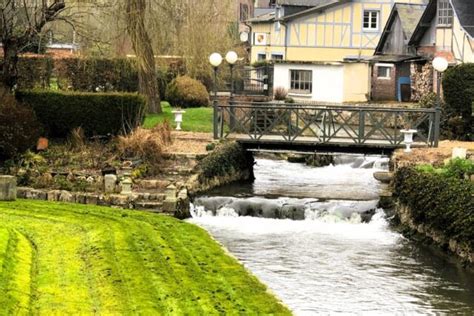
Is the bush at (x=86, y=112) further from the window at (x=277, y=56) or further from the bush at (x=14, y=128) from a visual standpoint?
the window at (x=277, y=56)

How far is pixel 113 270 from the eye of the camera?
48.8 ft

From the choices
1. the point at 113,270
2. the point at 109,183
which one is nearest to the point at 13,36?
the point at 109,183

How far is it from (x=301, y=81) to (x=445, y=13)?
32.5 ft

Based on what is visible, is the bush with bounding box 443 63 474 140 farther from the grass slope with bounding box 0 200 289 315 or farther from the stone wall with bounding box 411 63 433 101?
the grass slope with bounding box 0 200 289 315

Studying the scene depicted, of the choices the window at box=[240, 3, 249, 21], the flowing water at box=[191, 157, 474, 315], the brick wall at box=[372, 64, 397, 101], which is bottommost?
the flowing water at box=[191, 157, 474, 315]

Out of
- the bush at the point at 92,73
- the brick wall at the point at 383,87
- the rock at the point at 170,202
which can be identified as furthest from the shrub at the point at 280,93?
the rock at the point at 170,202

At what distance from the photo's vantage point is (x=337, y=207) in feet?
82.2

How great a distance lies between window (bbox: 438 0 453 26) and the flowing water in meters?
13.5

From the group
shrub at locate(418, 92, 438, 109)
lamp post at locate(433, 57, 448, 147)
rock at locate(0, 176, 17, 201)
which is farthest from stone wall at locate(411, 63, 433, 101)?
rock at locate(0, 176, 17, 201)

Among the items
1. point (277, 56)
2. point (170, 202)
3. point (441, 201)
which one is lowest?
point (170, 202)

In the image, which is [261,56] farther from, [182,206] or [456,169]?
[456,169]

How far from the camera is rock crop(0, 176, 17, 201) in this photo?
2091 cm

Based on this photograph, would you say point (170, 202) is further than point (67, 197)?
Yes

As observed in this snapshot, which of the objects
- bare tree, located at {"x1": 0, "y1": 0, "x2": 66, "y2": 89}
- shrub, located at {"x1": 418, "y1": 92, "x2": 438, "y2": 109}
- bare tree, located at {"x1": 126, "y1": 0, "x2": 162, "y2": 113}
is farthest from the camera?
shrub, located at {"x1": 418, "y1": 92, "x2": 438, "y2": 109}
